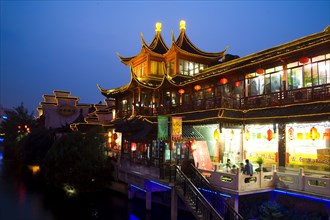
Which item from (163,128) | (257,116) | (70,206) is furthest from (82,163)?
(257,116)

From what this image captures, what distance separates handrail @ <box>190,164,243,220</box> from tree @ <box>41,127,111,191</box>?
9154mm

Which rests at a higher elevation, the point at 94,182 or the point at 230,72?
the point at 230,72

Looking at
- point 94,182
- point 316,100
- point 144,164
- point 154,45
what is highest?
point 154,45

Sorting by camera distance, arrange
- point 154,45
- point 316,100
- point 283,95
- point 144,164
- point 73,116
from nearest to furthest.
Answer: point 316,100 < point 283,95 < point 144,164 < point 154,45 < point 73,116

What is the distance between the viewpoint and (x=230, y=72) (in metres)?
19.5

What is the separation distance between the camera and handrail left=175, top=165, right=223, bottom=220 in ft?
39.4

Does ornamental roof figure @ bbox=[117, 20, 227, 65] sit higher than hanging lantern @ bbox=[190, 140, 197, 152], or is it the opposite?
ornamental roof figure @ bbox=[117, 20, 227, 65]

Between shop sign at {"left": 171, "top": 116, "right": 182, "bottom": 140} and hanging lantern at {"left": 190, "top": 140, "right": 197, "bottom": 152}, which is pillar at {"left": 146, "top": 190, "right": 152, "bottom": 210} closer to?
hanging lantern at {"left": 190, "top": 140, "right": 197, "bottom": 152}

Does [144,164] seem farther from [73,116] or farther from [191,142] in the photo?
[73,116]

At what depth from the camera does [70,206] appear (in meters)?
20.0

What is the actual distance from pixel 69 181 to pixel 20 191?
5951 millimetres

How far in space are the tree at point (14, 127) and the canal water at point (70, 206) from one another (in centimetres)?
2600

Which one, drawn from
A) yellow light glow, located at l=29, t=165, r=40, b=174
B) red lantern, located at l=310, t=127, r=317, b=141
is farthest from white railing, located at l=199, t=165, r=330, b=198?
yellow light glow, located at l=29, t=165, r=40, b=174

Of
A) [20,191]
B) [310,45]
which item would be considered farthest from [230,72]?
[20,191]
